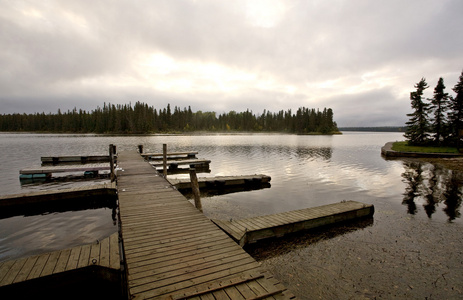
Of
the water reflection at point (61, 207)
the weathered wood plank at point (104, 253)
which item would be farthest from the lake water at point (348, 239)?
the weathered wood plank at point (104, 253)

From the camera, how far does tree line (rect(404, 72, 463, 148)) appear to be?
133 feet

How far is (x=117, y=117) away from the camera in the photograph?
448ft

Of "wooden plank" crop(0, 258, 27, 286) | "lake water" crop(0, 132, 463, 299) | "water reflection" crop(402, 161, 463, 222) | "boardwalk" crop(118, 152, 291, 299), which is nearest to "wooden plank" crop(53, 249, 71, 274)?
"wooden plank" crop(0, 258, 27, 286)

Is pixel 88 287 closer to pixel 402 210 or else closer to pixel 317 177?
pixel 402 210

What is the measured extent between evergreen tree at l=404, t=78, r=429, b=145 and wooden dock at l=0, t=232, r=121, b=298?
5626 centimetres

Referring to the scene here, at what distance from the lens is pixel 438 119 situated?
142 feet

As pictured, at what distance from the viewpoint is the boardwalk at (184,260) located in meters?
4.41

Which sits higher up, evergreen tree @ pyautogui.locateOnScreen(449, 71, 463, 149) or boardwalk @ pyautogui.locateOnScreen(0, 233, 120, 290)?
evergreen tree @ pyautogui.locateOnScreen(449, 71, 463, 149)

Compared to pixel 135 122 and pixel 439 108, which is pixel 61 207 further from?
pixel 135 122

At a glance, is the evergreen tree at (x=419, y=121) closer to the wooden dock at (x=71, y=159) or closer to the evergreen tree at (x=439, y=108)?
the evergreen tree at (x=439, y=108)

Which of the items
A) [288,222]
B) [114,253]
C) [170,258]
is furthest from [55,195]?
[288,222]

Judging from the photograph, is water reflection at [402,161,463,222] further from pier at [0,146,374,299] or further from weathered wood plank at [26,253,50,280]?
weathered wood plank at [26,253,50,280]

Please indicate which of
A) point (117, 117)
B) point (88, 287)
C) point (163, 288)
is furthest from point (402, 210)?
point (117, 117)

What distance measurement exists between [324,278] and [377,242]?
3790 millimetres
